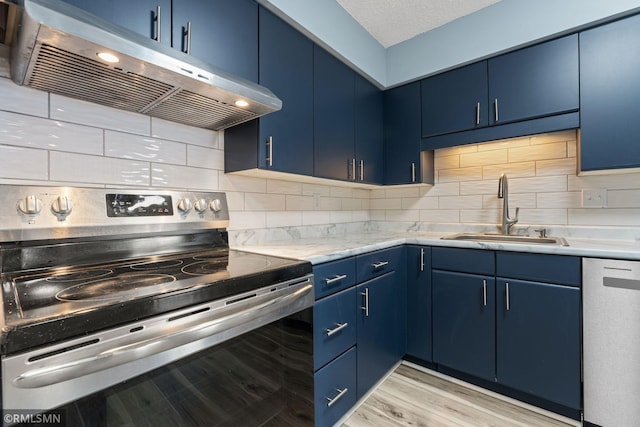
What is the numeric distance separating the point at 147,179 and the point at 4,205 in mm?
456

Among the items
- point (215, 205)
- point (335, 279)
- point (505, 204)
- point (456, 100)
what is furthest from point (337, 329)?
Result: point (456, 100)

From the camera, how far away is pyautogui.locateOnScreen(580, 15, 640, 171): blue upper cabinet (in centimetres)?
154

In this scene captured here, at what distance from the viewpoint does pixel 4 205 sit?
3.07 ft

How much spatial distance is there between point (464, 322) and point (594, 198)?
113cm

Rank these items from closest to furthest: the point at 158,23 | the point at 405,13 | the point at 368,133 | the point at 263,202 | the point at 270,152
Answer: the point at 158,23, the point at 270,152, the point at 263,202, the point at 405,13, the point at 368,133

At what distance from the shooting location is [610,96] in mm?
1585

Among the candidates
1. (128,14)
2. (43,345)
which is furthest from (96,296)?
(128,14)

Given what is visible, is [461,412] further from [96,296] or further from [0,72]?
[0,72]

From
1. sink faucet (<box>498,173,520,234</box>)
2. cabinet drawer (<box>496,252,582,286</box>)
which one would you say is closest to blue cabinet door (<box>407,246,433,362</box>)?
cabinet drawer (<box>496,252,582,286</box>)

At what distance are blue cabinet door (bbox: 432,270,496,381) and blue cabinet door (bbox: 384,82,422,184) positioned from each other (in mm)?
848

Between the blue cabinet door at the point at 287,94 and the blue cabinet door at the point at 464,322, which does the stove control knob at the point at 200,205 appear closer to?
the blue cabinet door at the point at 287,94

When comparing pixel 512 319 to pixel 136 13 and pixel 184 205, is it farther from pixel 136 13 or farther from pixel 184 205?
pixel 136 13

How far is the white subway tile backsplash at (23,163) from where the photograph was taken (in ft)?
3.22

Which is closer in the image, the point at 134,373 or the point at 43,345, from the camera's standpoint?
the point at 43,345
